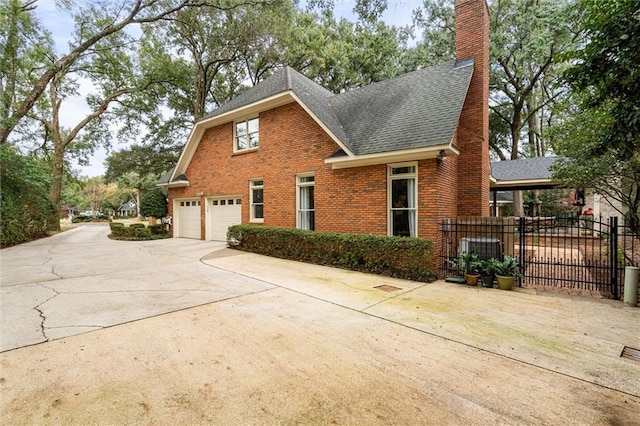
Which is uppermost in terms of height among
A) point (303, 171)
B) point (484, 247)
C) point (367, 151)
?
point (367, 151)

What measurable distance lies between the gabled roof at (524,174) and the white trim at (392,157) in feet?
30.7

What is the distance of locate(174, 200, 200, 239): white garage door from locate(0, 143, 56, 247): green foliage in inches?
228

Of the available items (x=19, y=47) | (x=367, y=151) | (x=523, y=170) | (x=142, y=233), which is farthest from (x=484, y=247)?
(x=19, y=47)

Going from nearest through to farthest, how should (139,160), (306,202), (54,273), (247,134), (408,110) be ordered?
(54,273) < (408,110) < (306,202) < (247,134) < (139,160)

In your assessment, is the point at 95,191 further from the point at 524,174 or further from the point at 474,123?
the point at 524,174

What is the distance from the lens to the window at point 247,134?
12.3 metres

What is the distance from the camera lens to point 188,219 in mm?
15492

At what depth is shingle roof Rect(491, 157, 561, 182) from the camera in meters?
15.8

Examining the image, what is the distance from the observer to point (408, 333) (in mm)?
3928

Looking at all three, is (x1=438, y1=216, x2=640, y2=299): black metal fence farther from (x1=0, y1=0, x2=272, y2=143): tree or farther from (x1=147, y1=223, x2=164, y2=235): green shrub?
(x1=0, y1=0, x2=272, y2=143): tree

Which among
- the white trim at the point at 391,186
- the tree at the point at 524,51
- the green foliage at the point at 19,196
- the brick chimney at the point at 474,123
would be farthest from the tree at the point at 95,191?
the brick chimney at the point at 474,123

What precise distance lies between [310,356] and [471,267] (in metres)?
5.06

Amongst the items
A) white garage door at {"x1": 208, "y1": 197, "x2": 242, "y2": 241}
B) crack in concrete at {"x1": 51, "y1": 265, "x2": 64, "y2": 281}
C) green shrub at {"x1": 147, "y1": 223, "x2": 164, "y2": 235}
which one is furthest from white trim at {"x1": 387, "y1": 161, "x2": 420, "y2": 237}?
green shrub at {"x1": 147, "y1": 223, "x2": 164, "y2": 235}

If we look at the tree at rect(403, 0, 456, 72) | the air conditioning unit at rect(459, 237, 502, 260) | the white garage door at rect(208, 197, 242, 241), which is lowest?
the air conditioning unit at rect(459, 237, 502, 260)
